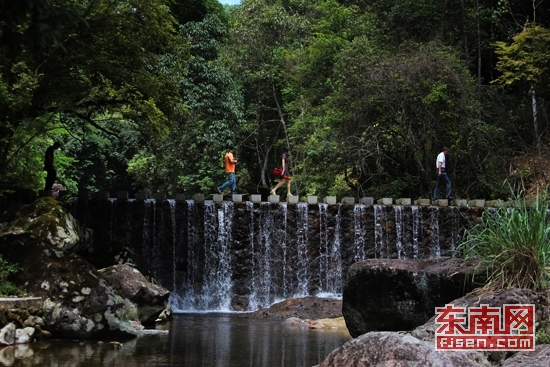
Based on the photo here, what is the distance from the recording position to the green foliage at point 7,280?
31.4 ft

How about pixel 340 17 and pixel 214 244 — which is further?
pixel 340 17

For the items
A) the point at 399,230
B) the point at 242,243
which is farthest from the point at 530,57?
the point at 242,243

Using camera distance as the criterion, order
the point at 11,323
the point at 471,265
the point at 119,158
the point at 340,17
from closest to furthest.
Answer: the point at 471,265
the point at 11,323
the point at 340,17
the point at 119,158

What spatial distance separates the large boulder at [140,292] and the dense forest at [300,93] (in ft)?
10.6

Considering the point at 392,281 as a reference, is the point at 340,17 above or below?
above

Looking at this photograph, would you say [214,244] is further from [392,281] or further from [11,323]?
[392,281]

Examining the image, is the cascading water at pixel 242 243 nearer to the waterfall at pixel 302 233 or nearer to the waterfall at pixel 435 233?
the waterfall at pixel 302 233

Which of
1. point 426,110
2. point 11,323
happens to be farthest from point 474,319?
point 426,110

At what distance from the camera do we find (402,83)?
19188 millimetres

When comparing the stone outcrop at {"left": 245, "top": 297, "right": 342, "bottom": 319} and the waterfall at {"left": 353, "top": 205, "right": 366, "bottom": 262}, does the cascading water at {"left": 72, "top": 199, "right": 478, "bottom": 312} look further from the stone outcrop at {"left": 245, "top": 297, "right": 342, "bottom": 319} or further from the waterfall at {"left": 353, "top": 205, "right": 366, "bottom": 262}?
the stone outcrop at {"left": 245, "top": 297, "right": 342, "bottom": 319}

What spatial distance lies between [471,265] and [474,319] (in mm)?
1578

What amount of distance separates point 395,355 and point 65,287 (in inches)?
242

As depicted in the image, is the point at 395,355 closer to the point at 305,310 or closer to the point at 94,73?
the point at 305,310

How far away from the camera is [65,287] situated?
9656 millimetres
